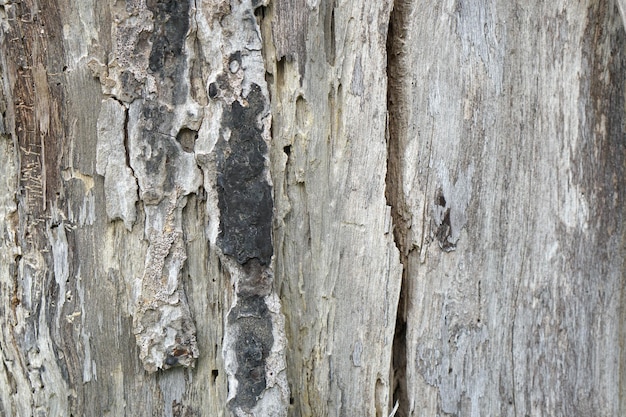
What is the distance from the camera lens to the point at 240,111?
3.30 ft

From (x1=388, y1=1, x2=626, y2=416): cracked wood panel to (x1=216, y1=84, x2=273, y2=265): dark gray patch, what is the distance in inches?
10.1

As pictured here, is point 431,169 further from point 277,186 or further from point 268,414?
point 268,414

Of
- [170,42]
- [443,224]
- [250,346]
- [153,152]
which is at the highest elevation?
[170,42]

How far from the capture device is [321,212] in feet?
3.54

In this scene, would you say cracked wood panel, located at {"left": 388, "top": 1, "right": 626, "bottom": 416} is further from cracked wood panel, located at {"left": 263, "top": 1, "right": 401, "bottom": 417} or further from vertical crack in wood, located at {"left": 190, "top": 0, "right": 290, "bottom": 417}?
vertical crack in wood, located at {"left": 190, "top": 0, "right": 290, "bottom": 417}

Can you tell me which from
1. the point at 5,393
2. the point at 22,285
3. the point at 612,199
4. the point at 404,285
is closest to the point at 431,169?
the point at 404,285

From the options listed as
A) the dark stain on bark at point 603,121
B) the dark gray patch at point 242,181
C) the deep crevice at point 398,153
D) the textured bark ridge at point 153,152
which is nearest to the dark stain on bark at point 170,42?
the textured bark ridge at point 153,152

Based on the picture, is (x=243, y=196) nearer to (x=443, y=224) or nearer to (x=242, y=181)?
(x=242, y=181)

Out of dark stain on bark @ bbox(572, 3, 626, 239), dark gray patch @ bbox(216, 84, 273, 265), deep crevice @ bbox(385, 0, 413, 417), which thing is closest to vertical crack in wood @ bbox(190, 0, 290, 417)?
dark gray patch @ bbox(216, 84, 273, 265)

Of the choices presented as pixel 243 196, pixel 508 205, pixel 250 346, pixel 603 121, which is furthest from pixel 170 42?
pixel 603 121

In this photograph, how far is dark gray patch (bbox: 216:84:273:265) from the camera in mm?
1005

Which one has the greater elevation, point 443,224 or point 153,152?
point 153,152

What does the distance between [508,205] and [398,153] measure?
→ 0.75 feet

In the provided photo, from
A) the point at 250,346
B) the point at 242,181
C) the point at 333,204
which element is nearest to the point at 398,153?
the point at 333,204
